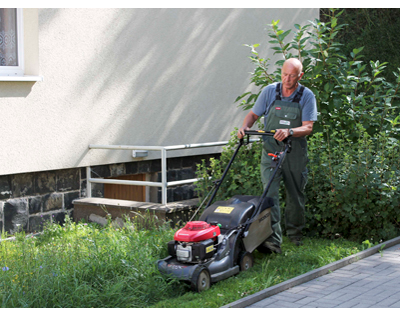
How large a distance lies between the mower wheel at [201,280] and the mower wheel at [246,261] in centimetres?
53

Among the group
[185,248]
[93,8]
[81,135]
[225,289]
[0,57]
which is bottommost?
[225,289]

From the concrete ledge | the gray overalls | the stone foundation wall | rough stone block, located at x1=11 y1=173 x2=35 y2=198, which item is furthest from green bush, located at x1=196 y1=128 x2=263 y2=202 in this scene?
rough stone block, located at x1=11 y1=173 x2=35 y2=198

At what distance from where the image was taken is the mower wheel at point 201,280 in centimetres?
426

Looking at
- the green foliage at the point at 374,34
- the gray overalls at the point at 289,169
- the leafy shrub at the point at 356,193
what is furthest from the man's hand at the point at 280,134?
the green foliage at the point at 374,34

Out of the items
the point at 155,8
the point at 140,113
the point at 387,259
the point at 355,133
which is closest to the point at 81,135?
the point at 140,113

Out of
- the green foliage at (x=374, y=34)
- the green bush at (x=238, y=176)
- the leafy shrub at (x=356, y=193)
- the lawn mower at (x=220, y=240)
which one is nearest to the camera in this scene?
the lawn mower at (x=220, y=240)

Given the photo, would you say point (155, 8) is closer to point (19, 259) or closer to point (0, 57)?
point (0, 57)

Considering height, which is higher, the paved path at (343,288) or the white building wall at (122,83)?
the white building wall at (122,83)

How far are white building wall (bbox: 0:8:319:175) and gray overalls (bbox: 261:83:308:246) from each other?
2.55 metres

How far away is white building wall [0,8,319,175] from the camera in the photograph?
6508mm

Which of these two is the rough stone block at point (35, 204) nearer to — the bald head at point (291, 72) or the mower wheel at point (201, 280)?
the mower wheel at point (201, 280)

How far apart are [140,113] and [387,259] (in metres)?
3.87

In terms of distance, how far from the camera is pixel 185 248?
14.6 ft

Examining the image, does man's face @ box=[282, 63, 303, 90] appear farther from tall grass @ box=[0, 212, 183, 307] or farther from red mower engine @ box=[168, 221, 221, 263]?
tall grass @ box=[0, 212, 183, 307]
